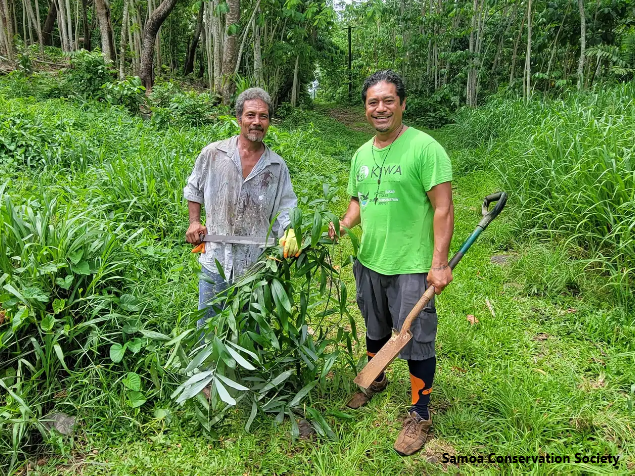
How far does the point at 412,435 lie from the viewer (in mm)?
2176

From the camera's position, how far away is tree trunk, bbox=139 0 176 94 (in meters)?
8.42

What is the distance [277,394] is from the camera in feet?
7.95

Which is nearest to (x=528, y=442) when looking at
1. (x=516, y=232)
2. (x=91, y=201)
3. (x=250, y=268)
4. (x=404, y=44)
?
(x=250, y=268)

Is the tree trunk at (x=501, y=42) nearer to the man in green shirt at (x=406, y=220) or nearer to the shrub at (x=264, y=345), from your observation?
the man in green shirt at (x=406, y=220)

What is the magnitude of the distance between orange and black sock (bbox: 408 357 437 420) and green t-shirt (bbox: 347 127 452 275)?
0.48 metres

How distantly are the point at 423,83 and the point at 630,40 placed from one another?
9.56 metres

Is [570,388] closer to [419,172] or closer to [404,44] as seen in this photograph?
[419,172]

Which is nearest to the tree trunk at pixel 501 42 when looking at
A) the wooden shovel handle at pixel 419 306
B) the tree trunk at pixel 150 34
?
the tree trunk at pixel 150 34

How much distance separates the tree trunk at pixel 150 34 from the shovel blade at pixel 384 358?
8.63 metres

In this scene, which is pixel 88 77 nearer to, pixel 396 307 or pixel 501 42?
pixel 396 307

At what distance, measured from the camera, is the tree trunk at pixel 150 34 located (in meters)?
8.42

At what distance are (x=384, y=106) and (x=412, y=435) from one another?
1.62m

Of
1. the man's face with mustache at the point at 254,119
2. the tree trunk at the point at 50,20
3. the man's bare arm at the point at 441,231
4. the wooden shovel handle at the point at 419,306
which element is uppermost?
the tree trunk at the point at 50,20

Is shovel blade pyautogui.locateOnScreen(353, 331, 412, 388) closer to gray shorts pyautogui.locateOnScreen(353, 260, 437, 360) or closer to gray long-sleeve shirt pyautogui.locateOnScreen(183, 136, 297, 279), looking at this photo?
gray shorts pyautogui.locateOnScreen(353, 260, 437, 360)
